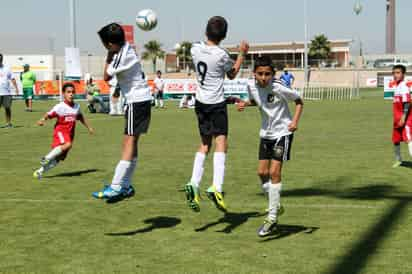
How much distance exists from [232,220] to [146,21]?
66.3ft

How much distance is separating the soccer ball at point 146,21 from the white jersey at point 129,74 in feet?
65.2

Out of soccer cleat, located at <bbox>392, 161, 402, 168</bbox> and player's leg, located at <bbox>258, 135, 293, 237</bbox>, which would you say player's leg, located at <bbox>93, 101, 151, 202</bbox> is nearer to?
player's leg, located at <bbox>258, 135, 293, 237</bbox>

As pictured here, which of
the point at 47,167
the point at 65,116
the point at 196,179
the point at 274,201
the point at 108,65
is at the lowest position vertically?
the point at 47,167

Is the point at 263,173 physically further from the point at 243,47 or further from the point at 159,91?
the point at 159,91

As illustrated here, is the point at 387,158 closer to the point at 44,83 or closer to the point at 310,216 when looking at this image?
the point at 310,216

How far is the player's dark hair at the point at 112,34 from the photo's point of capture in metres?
7.33

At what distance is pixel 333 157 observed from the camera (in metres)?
14.0

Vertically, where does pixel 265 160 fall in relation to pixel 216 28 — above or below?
below

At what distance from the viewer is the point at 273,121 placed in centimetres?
724

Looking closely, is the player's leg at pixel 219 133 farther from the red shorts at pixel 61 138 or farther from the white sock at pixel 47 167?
the red shorts at pixel 61 138

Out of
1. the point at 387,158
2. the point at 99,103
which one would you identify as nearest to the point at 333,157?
the point at 387,158

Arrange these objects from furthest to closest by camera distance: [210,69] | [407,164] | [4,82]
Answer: [4,82], [407,164], [210,69]

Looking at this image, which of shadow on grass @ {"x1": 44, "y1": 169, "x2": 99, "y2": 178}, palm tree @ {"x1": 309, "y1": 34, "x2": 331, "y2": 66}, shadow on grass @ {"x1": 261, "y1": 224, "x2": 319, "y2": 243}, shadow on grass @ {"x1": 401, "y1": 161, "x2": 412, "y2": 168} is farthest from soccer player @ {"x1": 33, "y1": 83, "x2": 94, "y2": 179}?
palm tree @ {"x1": 309, "y1": 34, "x2": 331, "y2": 66}

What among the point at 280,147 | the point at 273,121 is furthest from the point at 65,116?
the point at 280,147
